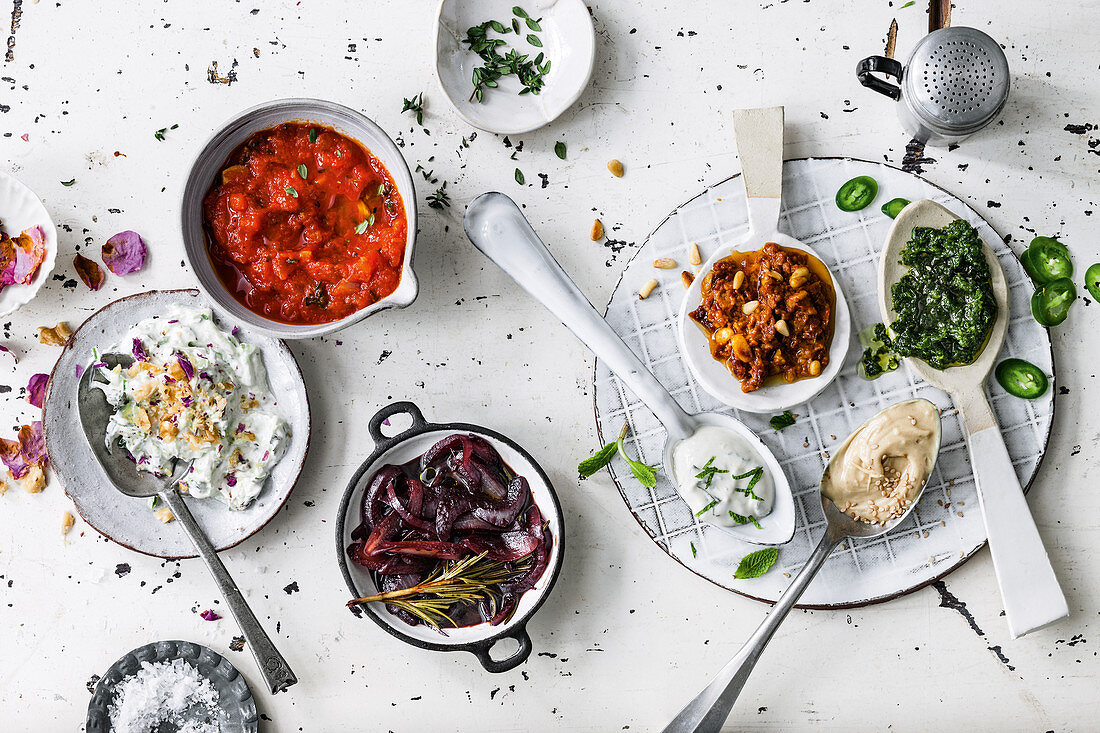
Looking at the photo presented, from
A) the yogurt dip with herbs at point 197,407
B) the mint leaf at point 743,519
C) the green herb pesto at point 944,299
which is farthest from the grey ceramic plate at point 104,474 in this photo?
the green herb pesto at point 944,299

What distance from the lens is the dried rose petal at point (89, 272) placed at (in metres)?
2.37

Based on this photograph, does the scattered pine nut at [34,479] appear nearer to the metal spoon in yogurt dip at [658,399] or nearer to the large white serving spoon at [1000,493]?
the metal spoon in yogurt dip at [658,399]

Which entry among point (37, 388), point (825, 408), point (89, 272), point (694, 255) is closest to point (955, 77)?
point (694, 255)

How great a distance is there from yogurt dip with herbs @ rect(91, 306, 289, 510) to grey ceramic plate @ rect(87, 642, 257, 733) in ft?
1.62

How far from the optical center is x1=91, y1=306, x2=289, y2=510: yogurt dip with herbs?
2.14 m

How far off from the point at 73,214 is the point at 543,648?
190cm

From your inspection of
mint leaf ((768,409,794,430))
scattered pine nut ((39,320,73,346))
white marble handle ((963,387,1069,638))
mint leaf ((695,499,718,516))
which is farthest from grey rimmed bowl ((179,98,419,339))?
white marble handle ((963,387,1069,638))

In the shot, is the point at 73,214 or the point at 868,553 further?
the point at 73,214

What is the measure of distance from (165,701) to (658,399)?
5.48ft

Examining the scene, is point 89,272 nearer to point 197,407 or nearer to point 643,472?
point 197,407

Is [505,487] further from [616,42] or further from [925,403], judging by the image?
[616,42]

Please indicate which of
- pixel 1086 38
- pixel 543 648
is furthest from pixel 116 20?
pixel 1086 38

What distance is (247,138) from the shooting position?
6.98 feet

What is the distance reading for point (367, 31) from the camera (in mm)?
2363
